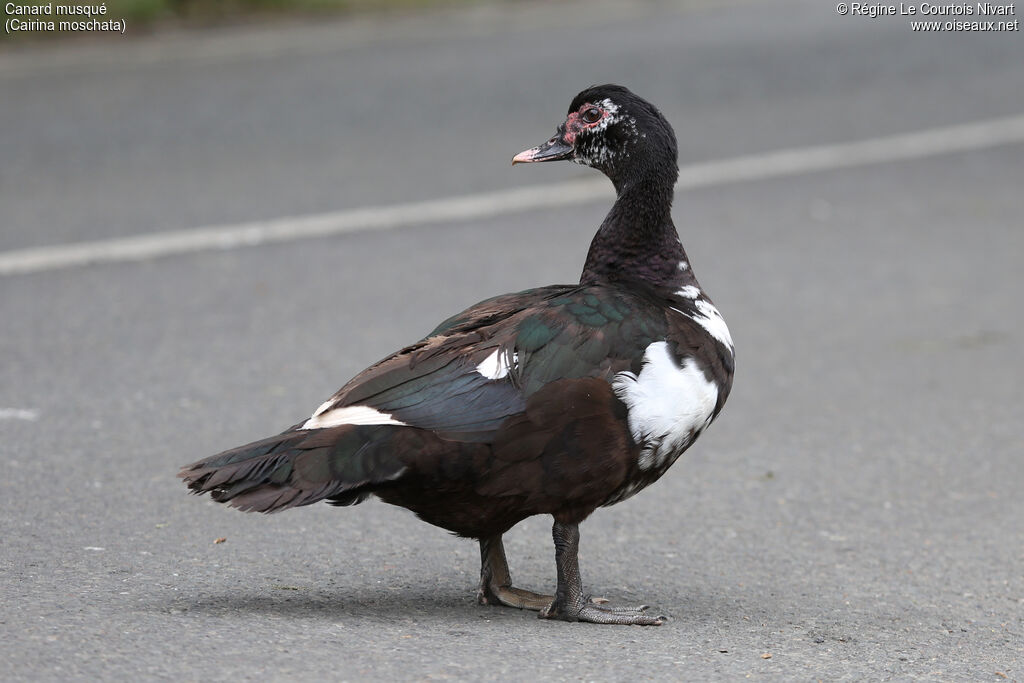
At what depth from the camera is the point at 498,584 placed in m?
4.06

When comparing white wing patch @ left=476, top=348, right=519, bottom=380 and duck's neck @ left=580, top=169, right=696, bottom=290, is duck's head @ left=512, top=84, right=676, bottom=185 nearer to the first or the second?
duck's neck @ left=580, top=169, right=696, bottom=290

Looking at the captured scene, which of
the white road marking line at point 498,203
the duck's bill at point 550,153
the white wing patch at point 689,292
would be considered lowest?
the white wing patch at point 689,292

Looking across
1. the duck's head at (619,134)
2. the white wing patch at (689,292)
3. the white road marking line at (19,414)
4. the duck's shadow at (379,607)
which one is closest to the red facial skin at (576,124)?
the duck's head at (619,134)

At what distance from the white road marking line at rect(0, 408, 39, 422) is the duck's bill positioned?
2.11 metres

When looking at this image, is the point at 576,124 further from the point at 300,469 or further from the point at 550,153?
the point at 300,469

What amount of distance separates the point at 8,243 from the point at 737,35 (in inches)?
Result: 275

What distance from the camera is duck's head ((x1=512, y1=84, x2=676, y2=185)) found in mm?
4301

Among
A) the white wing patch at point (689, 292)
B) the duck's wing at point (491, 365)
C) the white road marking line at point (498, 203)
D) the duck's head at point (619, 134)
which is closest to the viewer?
the duck's wing at point (491, 365)

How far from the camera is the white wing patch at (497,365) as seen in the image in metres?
3.75

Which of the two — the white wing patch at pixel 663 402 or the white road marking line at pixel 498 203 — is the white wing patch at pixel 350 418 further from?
the white road marking line at pixel 498 203

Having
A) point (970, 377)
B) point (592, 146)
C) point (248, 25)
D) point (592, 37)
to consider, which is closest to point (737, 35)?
point (592, 37)

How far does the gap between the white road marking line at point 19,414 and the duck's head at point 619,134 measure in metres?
2.27

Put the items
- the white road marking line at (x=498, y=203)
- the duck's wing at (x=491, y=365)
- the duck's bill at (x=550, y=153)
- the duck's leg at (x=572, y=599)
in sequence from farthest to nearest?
the white road marking line at (x=498, y=203)
the duck's bill at (x=550, y=153)
the duck's leg at (x=572, y=599)
the duck's wing at (x=491, y=365)

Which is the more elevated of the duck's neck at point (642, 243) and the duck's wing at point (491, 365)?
the duck's neck at point (642, 243)
